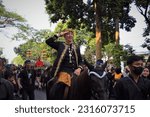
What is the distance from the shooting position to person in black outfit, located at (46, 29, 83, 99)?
9.22 m

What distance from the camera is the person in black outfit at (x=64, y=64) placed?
9219mm

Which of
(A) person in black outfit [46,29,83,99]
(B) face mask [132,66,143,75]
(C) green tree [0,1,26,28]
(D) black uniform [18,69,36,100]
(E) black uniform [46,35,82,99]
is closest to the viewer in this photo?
(B) face mask [132,66,143,75]

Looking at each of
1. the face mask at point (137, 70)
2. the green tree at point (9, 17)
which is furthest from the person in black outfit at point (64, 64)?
the green tree at point (9, 17)

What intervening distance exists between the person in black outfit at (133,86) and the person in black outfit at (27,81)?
8.67 meters

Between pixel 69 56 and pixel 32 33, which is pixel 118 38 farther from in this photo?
pixel 69 56

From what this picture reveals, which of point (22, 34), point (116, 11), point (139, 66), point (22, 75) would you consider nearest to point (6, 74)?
point (22, 75)

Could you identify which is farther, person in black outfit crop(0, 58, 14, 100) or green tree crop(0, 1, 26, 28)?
green tree crop(0, 1, 26, 28)

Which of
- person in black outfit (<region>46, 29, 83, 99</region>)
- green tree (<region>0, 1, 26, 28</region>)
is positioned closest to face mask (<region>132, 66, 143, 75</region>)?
person in black outfit (<region>46, 29, 83, 99</region>)

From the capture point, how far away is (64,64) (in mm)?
9633

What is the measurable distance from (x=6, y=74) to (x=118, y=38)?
22.7m

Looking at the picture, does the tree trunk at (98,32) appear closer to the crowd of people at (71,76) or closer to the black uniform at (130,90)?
the crowd of people at (71,76)

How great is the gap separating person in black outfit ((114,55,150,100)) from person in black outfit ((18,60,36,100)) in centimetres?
867

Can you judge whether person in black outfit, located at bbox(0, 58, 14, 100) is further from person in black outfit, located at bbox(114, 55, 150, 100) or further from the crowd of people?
person in black outfit, located at bbox(114, 55, 150, 100)

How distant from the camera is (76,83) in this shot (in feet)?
29.2
